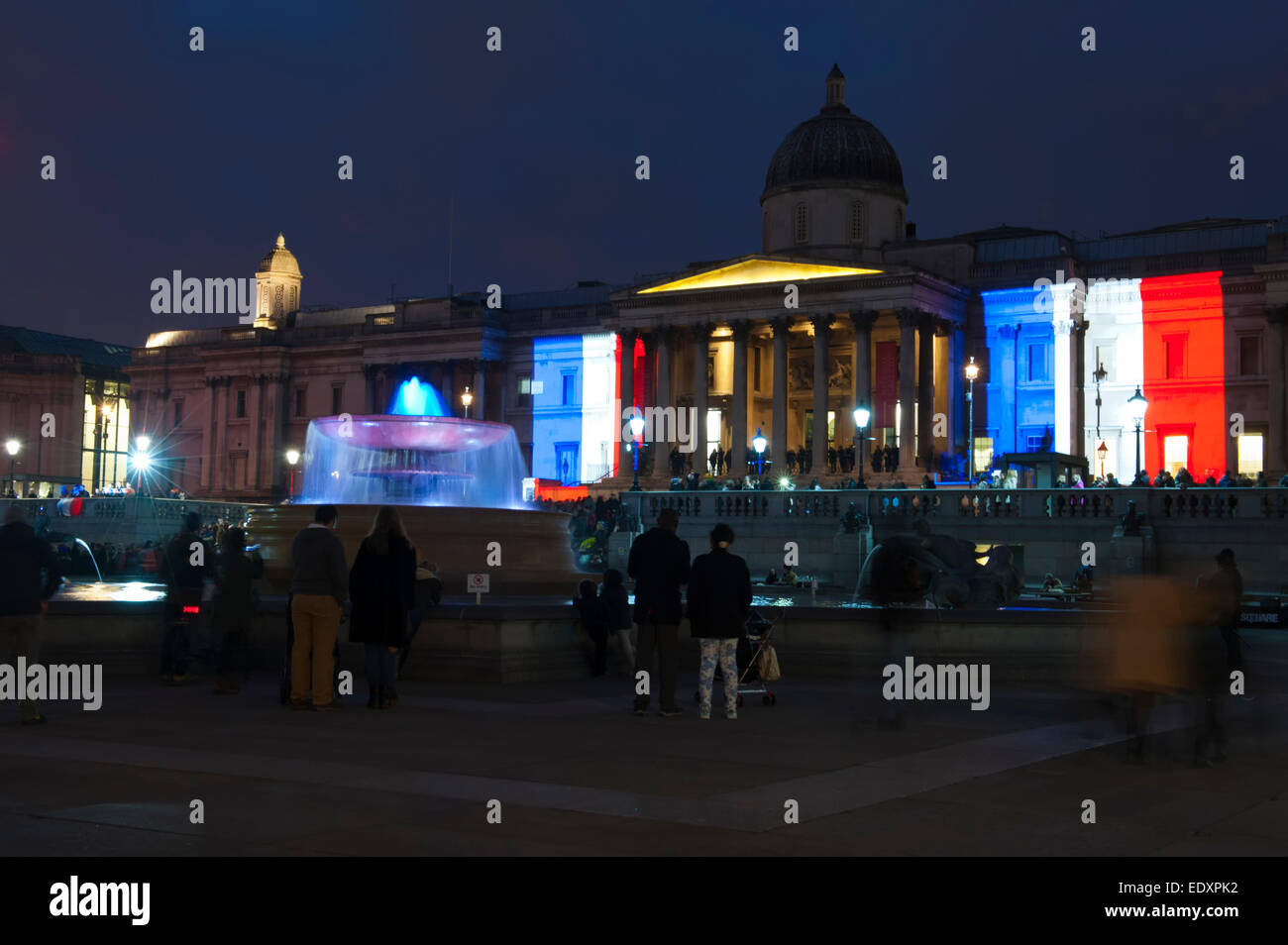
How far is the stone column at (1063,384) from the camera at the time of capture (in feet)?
206

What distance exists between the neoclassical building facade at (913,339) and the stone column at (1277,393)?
0.28 ft

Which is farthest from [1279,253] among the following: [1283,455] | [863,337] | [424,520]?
[424,520]

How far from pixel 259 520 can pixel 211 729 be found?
11.8 m

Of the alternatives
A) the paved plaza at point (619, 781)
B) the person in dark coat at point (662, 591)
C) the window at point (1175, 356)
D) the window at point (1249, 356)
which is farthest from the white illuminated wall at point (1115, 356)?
the person in dark coat at point (662, 591)

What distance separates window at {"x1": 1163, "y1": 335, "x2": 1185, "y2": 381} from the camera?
62.2 m

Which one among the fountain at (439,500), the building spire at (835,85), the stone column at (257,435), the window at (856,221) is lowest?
the fountain at (439,500)

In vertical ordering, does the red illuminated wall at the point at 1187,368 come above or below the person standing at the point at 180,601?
above

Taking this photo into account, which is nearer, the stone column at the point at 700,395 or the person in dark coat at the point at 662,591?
the person in dark coat at the point at 662,591

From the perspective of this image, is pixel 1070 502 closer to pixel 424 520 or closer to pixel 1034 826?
pixel 424 520

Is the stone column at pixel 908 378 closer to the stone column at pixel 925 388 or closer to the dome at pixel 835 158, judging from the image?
the stone column at pixel 925 388

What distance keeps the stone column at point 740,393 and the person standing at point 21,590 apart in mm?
53195

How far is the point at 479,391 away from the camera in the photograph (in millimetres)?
79688

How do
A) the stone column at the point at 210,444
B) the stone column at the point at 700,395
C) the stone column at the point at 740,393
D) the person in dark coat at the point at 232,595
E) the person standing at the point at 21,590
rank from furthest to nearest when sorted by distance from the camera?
the stone column at the point at 210,444, the stone column at the point at 700,395, the stone column at the point at 740,393, the person in dark coat at the point at 232,595, the person standing at the point at 21,590

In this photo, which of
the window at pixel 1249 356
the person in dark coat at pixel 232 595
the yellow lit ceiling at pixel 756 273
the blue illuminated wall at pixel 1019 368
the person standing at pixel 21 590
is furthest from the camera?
the blue illuminated wall at pixel 1019 368
